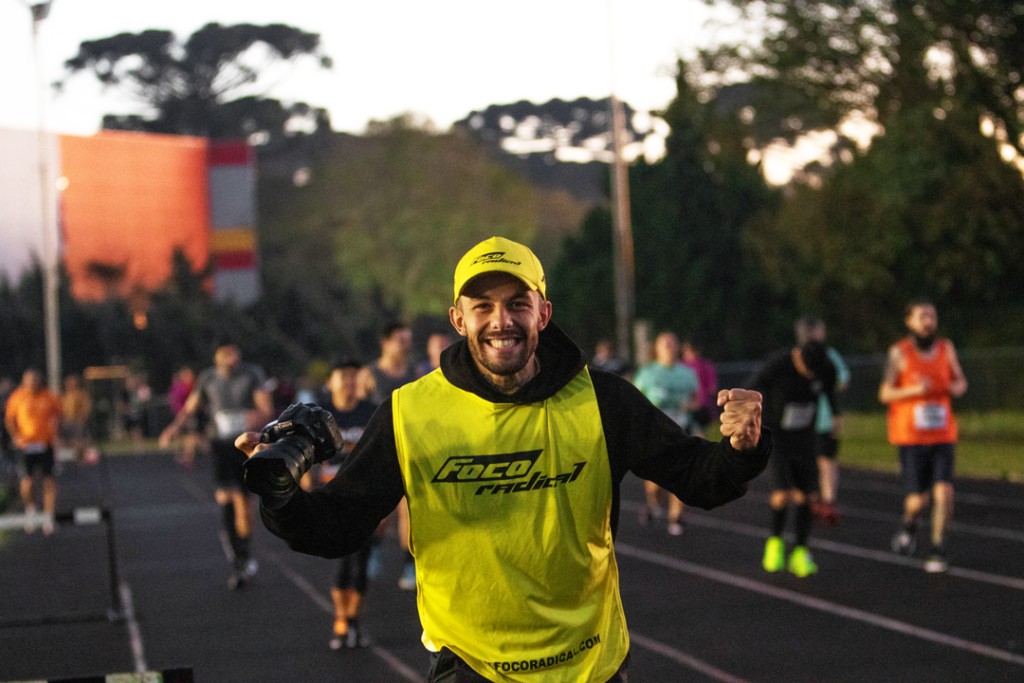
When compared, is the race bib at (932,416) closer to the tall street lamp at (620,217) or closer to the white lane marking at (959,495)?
the white lane marking at (959,495)

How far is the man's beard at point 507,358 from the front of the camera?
3580 mm

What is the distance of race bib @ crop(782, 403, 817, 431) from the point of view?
11211 millimetres

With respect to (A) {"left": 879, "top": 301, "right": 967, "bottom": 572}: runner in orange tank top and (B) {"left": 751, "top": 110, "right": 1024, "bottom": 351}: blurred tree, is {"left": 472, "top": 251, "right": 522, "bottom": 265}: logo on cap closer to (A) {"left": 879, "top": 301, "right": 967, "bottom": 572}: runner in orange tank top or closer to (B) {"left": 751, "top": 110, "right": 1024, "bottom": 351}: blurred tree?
(A) {"left": 879, "top": 301, "right": 967, "bottom": 572}: runner in orange tank top

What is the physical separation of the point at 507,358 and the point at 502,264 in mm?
241

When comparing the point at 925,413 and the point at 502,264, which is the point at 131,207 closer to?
the point at 925,413

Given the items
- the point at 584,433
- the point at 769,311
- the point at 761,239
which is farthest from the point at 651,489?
the point at 769,311

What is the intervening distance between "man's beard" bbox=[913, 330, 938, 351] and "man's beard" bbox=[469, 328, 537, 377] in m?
8.30

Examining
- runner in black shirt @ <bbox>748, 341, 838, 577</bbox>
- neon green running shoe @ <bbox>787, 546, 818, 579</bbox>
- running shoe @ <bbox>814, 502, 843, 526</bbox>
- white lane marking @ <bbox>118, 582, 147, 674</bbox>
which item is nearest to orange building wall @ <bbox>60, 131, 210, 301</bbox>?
white lane marking @ <bbox>118, 582, 147, 674</bbox>

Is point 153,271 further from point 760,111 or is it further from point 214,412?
point 214,412

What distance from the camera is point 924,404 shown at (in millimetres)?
11117

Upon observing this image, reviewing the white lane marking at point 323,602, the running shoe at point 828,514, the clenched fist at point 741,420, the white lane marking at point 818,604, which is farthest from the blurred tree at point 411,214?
the clenched fist at point 741,420

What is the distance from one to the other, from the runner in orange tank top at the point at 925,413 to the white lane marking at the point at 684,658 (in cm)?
325

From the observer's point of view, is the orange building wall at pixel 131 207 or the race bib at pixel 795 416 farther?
the orange building wall at pixel 131 207

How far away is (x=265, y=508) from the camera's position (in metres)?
3.31
